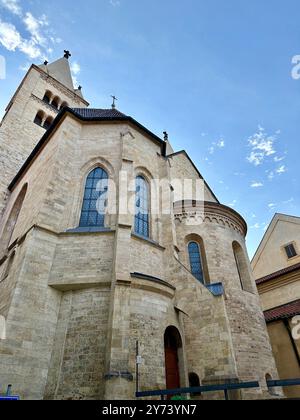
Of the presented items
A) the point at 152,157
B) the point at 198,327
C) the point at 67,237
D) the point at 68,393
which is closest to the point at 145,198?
the point at 152,157

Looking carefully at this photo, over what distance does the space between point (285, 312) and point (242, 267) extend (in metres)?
4.03

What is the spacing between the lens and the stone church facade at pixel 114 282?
714 centimetres

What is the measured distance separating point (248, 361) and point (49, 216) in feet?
31.5

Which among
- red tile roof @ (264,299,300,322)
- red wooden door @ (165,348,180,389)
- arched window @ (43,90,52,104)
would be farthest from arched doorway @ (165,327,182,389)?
arched window @ (43,90,52,104)

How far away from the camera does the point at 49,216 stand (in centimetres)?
928

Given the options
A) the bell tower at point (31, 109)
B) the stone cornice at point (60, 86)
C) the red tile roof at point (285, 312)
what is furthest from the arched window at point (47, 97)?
the red tile roof at point (285, 312)

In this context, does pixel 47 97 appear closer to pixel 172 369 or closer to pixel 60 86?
pixel 60 86

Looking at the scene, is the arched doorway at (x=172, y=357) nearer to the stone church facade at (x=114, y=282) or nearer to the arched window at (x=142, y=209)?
the stone church facade at (x=114, y=282)

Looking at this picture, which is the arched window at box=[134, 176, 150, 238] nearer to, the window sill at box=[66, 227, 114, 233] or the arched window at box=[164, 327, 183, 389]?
the window sill at box=[66, 227, 114, 233]

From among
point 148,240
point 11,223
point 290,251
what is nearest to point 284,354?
point 290,251

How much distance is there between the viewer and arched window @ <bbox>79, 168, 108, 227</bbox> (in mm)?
10305

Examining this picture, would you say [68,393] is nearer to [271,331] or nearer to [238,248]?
[238,248]

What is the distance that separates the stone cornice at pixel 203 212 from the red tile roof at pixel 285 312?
226 inches
